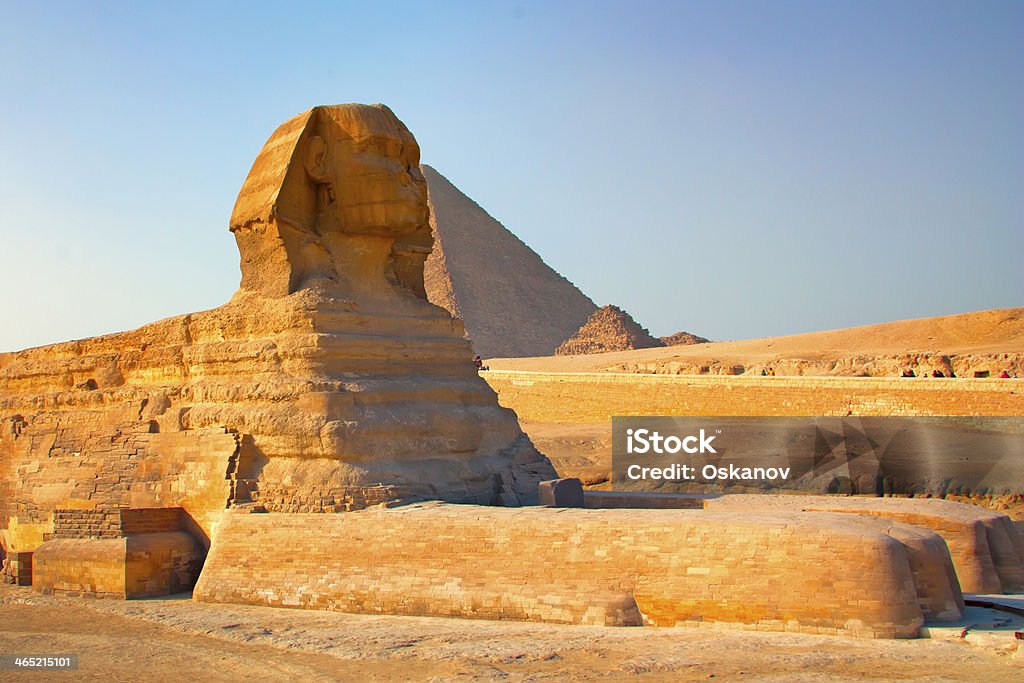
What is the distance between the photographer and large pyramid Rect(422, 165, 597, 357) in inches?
1993

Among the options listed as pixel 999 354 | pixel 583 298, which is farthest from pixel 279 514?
pixel 583 298

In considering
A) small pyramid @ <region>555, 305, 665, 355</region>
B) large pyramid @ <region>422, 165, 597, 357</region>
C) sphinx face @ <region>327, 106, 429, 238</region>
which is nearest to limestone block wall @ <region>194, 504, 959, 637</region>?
sphinx face @ <region>327, 106, 429, 238</region>

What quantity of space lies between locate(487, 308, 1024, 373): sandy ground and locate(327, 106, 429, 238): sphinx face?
22.3 meters

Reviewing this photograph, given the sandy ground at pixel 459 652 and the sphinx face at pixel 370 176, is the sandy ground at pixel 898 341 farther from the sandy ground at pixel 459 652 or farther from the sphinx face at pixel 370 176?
the sandy ground at pixel 459 652

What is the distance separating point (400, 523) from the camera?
626 cm

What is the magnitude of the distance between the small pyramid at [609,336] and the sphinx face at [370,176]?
39.8m

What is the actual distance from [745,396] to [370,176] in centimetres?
1354

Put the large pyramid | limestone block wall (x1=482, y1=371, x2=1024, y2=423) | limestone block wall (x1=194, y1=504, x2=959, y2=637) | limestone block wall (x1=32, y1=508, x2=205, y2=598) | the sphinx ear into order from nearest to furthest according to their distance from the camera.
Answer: limestone block wall (x1=194, y1=504, x2=959, y2=637) → limestone block wall (x1=32, y1=508, x2=205, y2=598) → the sphinx ear → limestone block wall (x1=482, y1=371, x2=1024, y2=423) → the large pyramid

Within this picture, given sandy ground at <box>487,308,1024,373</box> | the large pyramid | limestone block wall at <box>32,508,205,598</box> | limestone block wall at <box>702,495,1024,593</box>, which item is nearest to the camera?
limestone block wall at <box>702,495,1024,593</box>

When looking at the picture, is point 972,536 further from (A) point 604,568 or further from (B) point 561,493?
(B) point 561,493

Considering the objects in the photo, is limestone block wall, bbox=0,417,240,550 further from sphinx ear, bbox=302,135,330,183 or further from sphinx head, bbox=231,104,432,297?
sphinx ear, bbox=302,135,330,183

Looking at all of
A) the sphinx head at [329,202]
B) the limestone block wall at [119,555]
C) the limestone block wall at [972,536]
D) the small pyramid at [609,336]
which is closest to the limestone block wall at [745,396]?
the limestone block wall at [972,536]

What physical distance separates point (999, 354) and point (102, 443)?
21.2 meters

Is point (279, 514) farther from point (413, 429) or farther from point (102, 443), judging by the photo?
point (102, 443)
